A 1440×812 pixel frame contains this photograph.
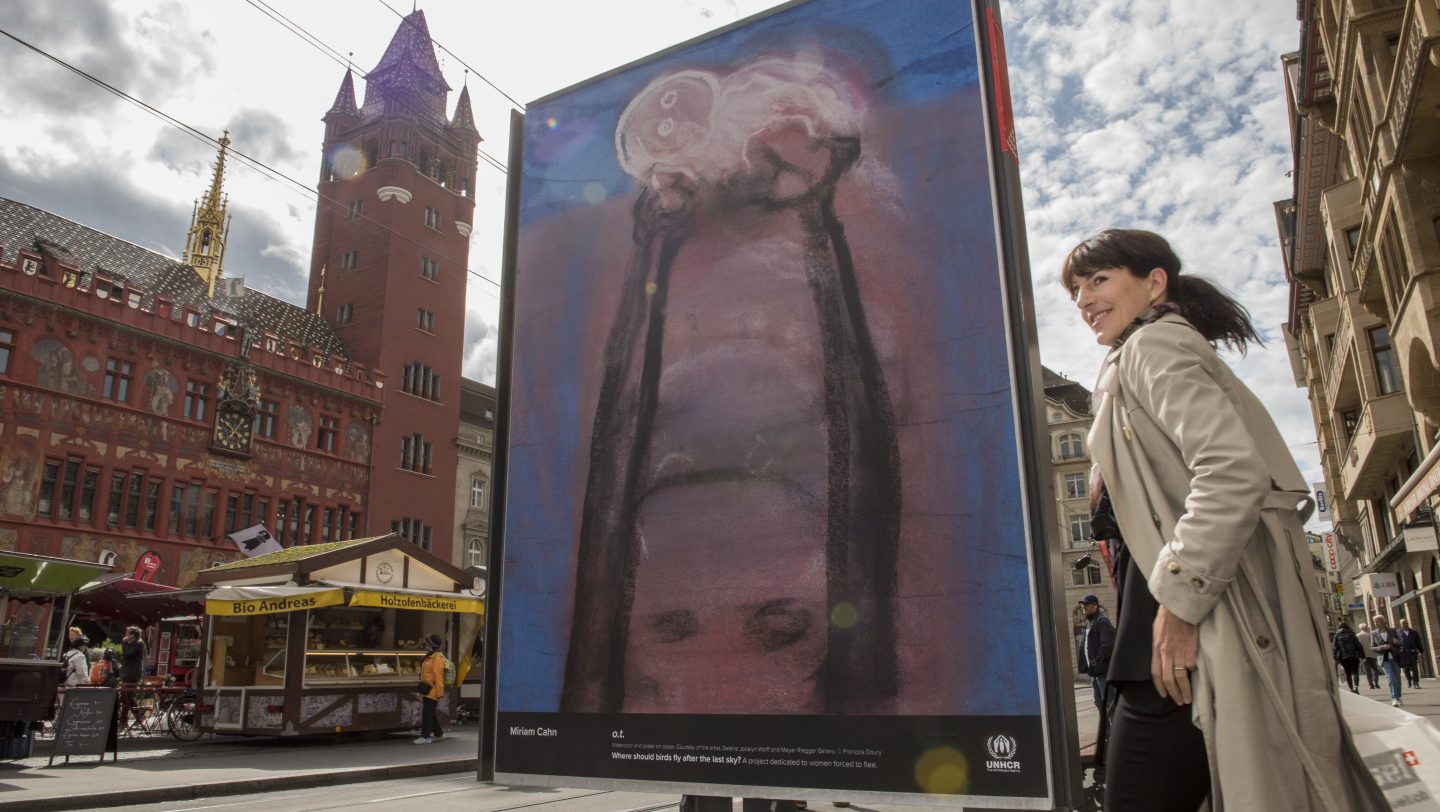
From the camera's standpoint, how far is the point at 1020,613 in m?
2.36

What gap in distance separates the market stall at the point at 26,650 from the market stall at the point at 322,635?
11.0 ft

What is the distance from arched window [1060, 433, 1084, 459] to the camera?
208 feet

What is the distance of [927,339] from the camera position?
264 centimetres

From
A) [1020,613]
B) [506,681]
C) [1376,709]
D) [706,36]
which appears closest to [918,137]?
[706,36]

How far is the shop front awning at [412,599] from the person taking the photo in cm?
1641

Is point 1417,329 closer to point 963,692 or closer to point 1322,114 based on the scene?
point 1322,114

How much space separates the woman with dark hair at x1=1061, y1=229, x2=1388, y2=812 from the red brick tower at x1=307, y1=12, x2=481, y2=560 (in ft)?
144

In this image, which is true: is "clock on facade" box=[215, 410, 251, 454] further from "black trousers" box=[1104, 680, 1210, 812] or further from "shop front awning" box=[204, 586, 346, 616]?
"black trousers" box=[1104, 680, 1210, 812]

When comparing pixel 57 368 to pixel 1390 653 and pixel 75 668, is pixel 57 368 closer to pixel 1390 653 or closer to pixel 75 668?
pixel 75 668

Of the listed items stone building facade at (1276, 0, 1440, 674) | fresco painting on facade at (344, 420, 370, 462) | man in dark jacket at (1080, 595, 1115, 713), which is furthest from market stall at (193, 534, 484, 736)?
fresco painting on facade at (344, 420, 370, 462)

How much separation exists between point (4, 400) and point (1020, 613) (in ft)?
120

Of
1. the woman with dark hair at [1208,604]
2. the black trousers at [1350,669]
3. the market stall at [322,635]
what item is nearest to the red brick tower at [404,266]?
the market stall at [322,635]

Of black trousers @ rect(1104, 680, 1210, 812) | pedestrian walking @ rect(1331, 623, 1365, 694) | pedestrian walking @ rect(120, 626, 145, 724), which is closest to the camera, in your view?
black trousers @ rect(1104, 680, 1210, 812)

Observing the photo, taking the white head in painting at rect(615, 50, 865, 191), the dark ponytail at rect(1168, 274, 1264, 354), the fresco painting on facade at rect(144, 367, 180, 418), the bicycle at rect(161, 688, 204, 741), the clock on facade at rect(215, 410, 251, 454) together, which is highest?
the fresco painting on facade at rect(144, 367, 180, 418)
